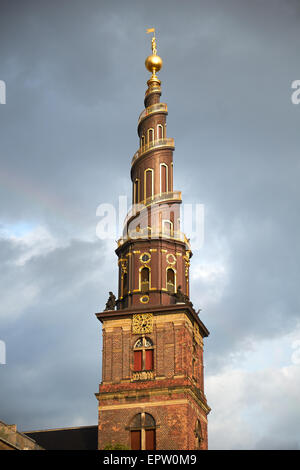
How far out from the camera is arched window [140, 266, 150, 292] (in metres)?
69.7

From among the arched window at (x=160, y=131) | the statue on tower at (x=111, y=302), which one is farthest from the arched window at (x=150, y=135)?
the statue on tower at (x=111, y=302)

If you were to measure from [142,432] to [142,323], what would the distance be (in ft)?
29.1

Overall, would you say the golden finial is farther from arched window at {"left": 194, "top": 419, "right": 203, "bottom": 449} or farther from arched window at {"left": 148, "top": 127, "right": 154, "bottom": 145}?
arched window at {"left": 194, "top": 419, "right": 203, "bottom": 449}

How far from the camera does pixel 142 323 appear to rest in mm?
67000

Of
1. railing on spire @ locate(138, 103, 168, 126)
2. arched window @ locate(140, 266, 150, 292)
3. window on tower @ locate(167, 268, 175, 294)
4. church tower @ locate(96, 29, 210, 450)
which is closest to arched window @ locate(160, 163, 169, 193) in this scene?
church tower @ locate(96, 29, 210, 450)

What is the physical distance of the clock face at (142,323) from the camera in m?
66.8

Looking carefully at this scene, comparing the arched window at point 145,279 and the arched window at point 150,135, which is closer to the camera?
the arched window at point 145,279

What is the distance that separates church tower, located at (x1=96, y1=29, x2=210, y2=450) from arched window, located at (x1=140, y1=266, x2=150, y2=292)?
0.09m

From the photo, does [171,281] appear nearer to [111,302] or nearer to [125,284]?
[125,284]

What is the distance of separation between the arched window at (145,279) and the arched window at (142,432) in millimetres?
11127

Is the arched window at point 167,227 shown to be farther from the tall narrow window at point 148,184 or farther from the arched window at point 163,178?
the arched window at point 163,178

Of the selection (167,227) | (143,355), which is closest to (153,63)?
(167,227)
